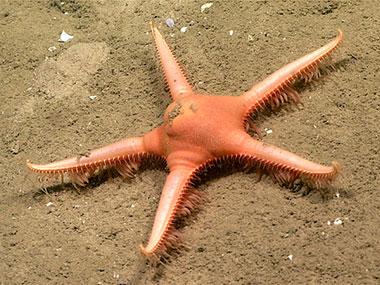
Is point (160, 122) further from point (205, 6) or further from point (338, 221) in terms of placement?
point (338, 221)

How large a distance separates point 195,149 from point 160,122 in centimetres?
70

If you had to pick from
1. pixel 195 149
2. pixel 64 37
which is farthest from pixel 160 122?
pixel 64 37

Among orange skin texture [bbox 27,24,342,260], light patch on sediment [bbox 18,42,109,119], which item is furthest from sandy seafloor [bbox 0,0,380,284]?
orange skin texture [bbox 27,24,342,260]

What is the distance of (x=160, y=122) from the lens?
3848mm

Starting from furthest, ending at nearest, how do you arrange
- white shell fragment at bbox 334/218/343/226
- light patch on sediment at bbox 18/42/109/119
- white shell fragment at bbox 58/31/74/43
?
1. white shell fragment at bbox 58/31/74/43
2. light patch on sediment at bbox 18/42/109/119
3. white shell fragment at bbox 334/218/343/226

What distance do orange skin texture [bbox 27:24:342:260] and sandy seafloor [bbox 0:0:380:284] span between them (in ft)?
0.52

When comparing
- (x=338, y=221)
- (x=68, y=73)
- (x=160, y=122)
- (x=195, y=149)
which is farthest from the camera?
(x=68, y=73)

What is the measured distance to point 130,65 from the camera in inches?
166

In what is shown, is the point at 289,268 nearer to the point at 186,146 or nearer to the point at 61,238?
the point at 186,146

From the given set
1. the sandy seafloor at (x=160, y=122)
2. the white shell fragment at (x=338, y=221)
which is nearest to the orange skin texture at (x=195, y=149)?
the sandy seafloor at (x=160, y=122)

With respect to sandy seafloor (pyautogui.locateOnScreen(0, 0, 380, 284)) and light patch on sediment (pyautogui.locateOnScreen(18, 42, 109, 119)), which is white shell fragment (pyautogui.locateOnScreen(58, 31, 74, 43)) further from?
light patch on sediment (pyautogui.locateOnScreen(18, 42, 109, 119))

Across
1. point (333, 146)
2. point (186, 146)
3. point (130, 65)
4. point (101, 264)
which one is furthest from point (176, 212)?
point (130, 65)

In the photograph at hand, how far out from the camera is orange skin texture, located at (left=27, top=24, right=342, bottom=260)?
305 centimetres

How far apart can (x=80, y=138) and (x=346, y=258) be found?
8.20 feet
